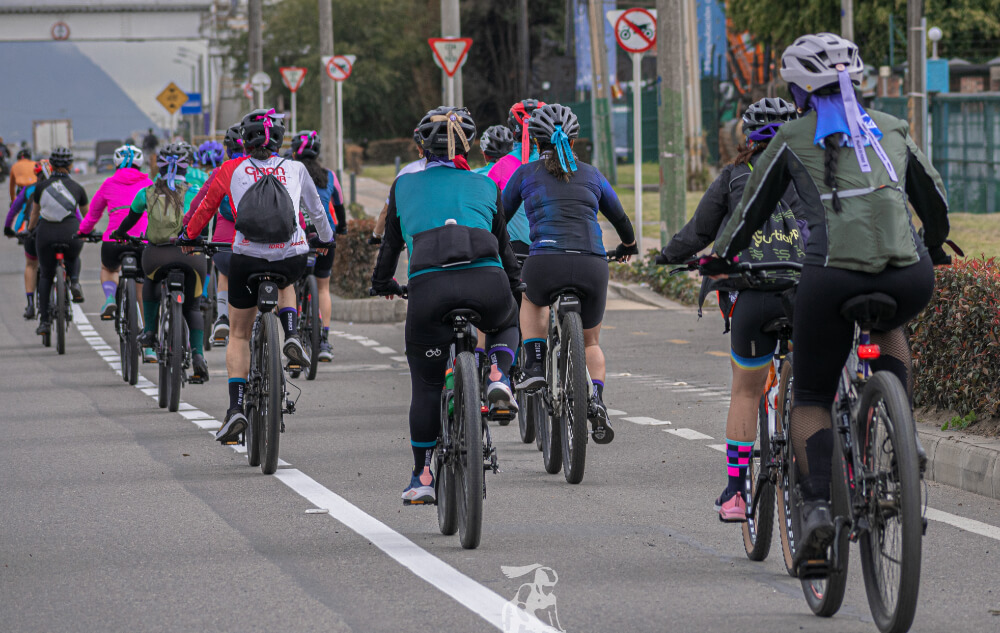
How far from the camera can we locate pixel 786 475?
6.08 meters

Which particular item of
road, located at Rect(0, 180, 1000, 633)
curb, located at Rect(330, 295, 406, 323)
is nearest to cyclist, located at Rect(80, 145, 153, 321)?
road, located at Rect(0, 180, 1000, 633)

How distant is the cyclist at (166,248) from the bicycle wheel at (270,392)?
2876mm

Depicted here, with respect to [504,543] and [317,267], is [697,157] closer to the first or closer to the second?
[317,267]

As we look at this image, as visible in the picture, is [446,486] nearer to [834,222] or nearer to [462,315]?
[462,315]

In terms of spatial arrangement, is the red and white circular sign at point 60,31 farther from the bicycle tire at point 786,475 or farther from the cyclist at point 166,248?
the bicycle tire at point 786,475

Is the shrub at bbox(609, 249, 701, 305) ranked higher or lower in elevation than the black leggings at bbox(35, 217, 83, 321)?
lower

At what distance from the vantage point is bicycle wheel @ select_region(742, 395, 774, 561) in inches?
251

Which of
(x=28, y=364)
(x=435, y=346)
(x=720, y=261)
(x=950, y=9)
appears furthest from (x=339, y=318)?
(x=950, y=9)

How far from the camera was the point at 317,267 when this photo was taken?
14250mm

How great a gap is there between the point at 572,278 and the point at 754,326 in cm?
243

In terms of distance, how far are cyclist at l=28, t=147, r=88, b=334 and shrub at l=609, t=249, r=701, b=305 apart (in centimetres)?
620

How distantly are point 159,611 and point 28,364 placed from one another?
10.2 meters

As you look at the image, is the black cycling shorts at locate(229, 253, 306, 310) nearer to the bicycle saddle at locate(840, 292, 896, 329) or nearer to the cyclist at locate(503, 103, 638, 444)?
the cyclist at locate(503, 103, 638, 444)

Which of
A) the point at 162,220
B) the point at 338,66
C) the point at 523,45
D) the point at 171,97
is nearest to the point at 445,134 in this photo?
the point at 162,220
